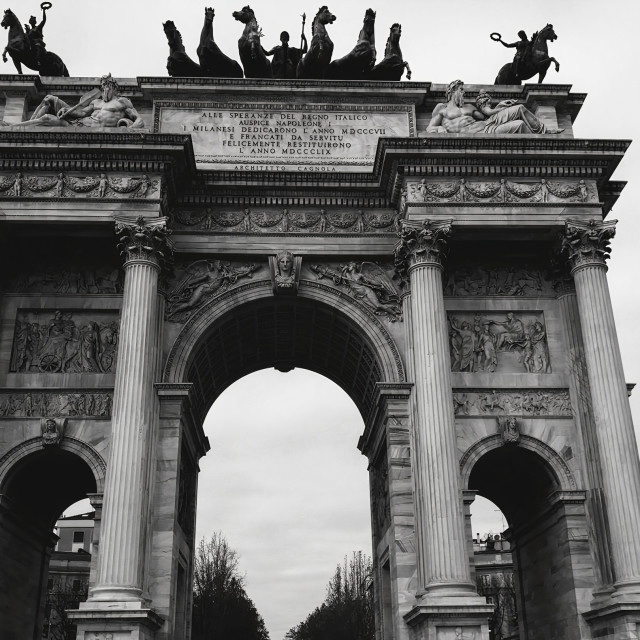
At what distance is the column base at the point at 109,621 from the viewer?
1738 centimetres

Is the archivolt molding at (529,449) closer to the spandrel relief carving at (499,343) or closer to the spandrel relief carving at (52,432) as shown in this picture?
the spandrel relief carving at (499,343)

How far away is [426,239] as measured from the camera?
70.7 ft

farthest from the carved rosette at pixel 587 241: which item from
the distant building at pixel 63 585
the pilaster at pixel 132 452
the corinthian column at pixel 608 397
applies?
the distant building at pixel 63 585

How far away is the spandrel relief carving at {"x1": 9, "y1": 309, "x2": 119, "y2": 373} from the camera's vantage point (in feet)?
72.7

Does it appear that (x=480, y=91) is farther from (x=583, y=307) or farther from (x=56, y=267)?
(x=56, y=267)

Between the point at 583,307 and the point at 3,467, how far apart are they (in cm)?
Answer: 1514

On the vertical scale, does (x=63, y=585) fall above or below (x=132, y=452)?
above

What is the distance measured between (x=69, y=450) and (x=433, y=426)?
29.9 feet

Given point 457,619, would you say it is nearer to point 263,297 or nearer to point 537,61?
point 263,297

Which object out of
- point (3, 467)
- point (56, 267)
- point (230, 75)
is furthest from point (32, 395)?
point (230, 75)

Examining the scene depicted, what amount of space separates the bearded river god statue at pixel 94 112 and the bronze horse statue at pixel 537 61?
1161 centimetres

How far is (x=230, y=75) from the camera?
26125 mm

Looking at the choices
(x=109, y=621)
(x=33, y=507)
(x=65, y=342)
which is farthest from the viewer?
(x=33, y=507)

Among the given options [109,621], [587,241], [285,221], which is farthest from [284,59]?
[109,621]
